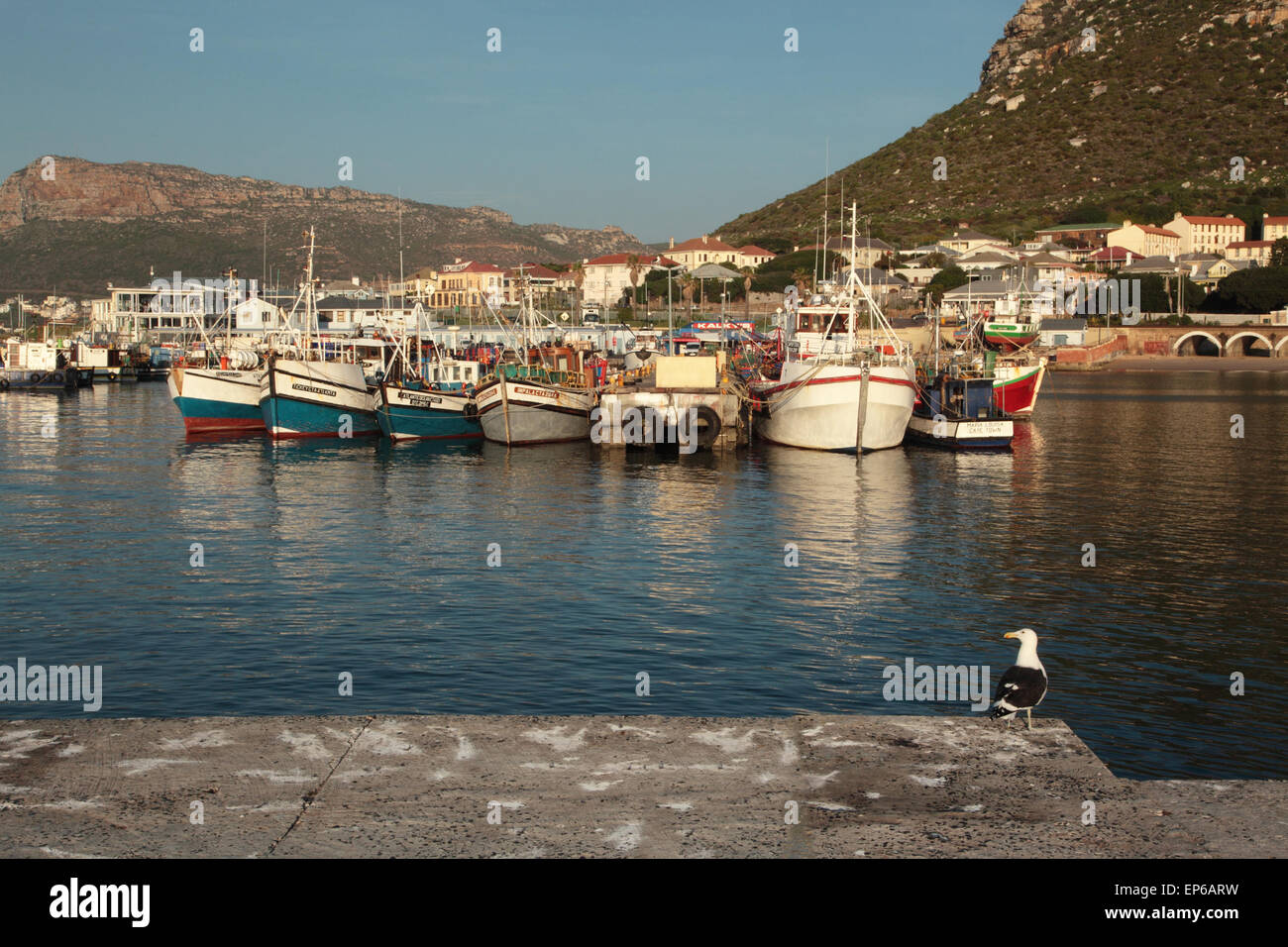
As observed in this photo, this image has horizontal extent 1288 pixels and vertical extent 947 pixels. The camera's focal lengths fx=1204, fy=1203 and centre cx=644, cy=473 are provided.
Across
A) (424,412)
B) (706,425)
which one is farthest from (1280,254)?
(424,412)

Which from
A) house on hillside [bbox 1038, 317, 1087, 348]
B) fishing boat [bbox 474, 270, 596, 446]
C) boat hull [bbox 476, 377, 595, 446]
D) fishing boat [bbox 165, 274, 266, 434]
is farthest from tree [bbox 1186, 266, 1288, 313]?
fishing boat [bbox 165, 274, 266, 434]

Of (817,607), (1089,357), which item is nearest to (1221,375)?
(1089,357)

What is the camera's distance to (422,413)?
57.6m

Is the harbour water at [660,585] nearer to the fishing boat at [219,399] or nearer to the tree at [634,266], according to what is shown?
the fishing boat at [219,399]

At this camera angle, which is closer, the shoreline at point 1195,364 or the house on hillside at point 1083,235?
the shoreline at point 1195,364

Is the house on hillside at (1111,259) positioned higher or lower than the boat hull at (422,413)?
higher

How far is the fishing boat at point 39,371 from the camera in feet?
354

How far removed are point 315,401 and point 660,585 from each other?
37209 mm

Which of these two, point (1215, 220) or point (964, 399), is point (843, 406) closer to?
point (964, 399)

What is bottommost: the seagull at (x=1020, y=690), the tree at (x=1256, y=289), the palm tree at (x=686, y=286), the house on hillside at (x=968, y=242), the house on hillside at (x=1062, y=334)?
the seagull at (x=1020, y=690)
